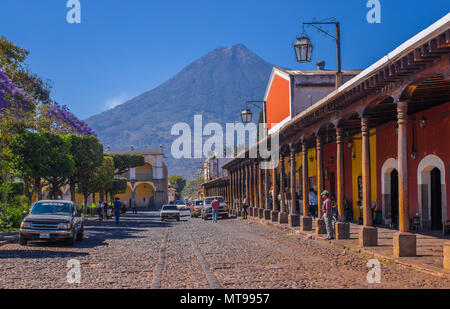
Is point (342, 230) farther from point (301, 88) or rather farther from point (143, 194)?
point (143, 194)

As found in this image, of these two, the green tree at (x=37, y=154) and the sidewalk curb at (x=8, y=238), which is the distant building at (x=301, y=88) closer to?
the green tree at (x=37, y=154)

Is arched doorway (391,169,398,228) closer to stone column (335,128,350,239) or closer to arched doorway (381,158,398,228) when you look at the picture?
arched doorway (381,158,398,228)

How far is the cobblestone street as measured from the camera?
9320mm

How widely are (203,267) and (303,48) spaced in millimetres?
11241

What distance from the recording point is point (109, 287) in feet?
29.6

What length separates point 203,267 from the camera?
455 inches

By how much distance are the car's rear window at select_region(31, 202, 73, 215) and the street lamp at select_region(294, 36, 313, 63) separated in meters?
9.93

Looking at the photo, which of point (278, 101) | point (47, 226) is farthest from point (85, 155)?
point (47, 226)

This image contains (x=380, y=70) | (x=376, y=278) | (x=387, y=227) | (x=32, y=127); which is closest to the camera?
(x=376, y=278)

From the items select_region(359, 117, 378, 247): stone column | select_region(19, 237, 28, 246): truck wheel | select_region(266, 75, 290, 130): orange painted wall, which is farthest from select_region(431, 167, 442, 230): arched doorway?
select_region(266, 75, 290, 130): orange painted wall

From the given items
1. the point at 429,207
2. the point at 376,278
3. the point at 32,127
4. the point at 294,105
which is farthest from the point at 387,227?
the point at 32,127

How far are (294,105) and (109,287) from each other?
96.3 feet

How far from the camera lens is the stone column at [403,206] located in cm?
1244
